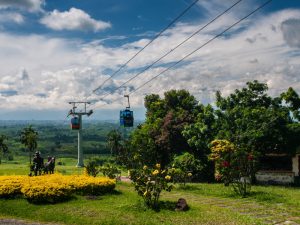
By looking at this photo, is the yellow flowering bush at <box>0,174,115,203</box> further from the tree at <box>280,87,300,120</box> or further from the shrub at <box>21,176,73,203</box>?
the tree at <box>280,87,300,120</box>

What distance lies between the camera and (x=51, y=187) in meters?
23.4

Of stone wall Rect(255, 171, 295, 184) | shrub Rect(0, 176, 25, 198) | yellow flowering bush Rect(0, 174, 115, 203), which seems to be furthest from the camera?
stone wall Rect(255, 171, 295, 184)

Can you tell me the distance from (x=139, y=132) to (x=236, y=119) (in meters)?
14.4

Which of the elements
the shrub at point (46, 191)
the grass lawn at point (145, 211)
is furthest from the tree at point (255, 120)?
the shrub at point (46, 191)

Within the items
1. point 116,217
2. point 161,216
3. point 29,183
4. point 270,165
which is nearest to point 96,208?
point 116,217

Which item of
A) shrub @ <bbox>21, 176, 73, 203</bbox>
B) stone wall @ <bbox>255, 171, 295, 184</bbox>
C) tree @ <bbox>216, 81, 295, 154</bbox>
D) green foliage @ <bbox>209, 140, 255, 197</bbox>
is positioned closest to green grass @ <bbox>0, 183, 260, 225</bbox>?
shrub @ <bbox>21, 176, 73, 203</bbox>

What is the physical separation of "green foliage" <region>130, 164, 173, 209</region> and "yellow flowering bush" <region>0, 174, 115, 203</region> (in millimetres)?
4180

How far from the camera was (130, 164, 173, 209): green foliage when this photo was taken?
21266 millimetres

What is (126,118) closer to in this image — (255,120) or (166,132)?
(166,132)

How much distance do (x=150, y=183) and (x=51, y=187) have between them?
6.07 meters

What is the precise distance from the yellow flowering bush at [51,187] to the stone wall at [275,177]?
836 inches

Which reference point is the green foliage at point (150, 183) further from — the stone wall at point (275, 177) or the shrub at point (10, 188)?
the stone wall at point (275, 177)

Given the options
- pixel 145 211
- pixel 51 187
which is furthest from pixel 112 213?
pixel 51 187

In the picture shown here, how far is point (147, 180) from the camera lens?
21.6m
